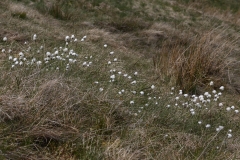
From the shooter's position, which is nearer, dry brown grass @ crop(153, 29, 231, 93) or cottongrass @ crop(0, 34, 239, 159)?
cottongrass @ crop(0, 34, 239, 159)

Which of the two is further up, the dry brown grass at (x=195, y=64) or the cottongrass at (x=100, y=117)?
the cottongrass at (x=100, y=117)

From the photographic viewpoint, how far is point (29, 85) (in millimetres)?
3434

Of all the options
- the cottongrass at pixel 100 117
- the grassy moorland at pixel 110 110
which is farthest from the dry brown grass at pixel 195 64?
the cottongrass at pixel 100 117

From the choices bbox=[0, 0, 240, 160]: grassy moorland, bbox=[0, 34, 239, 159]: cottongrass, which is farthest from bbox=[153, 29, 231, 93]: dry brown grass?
bbox=[0, 34, 239, 159]: cottongrass

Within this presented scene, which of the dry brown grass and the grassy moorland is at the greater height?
the grassy moorland

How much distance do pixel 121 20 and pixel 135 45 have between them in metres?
1.83

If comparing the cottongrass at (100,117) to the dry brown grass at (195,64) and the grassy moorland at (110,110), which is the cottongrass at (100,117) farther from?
the dry brown grass at (195,64)

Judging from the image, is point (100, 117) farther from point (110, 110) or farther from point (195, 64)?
point (195, 64)

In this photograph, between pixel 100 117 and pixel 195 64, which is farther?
pixel 195 64

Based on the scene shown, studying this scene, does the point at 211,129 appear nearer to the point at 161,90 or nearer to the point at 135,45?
the point at 161,90

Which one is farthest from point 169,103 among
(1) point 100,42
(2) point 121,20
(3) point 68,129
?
(2) point 121,20

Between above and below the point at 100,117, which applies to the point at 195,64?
below

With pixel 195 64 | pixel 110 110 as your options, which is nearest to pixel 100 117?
pixel 110 110

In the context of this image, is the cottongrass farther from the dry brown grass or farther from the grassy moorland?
the dry brown grass
